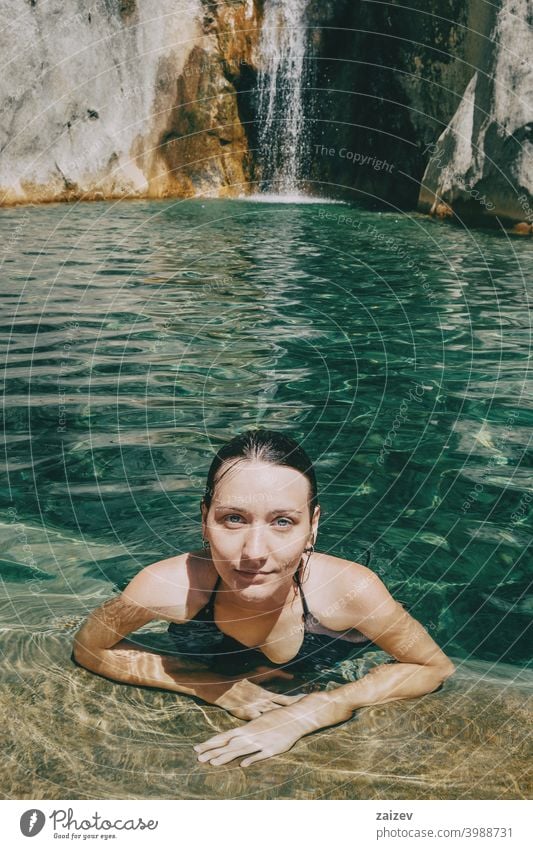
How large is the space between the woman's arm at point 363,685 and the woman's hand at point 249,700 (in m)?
0.07

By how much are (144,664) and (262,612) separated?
1.29 feet

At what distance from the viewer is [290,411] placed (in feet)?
17.4

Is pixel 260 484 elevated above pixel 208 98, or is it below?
below

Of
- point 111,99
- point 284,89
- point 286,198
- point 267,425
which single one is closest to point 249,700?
point 267,425

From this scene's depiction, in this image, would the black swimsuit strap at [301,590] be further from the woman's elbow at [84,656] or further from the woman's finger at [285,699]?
the woman's elbow at [84,656]

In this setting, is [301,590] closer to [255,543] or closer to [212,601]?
[212,601]

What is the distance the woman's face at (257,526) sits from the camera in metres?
2.41

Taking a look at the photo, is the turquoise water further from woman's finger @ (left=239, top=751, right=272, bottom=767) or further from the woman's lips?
woman's finger @ (left=239, top=751, right=272, bottom=767)

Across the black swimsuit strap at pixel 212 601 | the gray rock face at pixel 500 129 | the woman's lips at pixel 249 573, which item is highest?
the gray rock face at pixel 500 129

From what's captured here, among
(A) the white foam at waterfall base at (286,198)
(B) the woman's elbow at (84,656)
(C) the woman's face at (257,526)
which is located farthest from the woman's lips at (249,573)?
(A) the white foam at waterfall base at (286,198)

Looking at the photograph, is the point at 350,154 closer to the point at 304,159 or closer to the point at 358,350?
the point at 304,159

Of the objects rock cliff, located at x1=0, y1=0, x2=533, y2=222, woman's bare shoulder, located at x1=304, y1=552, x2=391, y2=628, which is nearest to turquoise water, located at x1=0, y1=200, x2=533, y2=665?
woman's bare shoulder, located at x1=304, y1=552, x2=391, y2=628

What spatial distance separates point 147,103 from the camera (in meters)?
20.9

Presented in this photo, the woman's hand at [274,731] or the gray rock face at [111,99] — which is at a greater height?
the gray rock face at [111,99]
